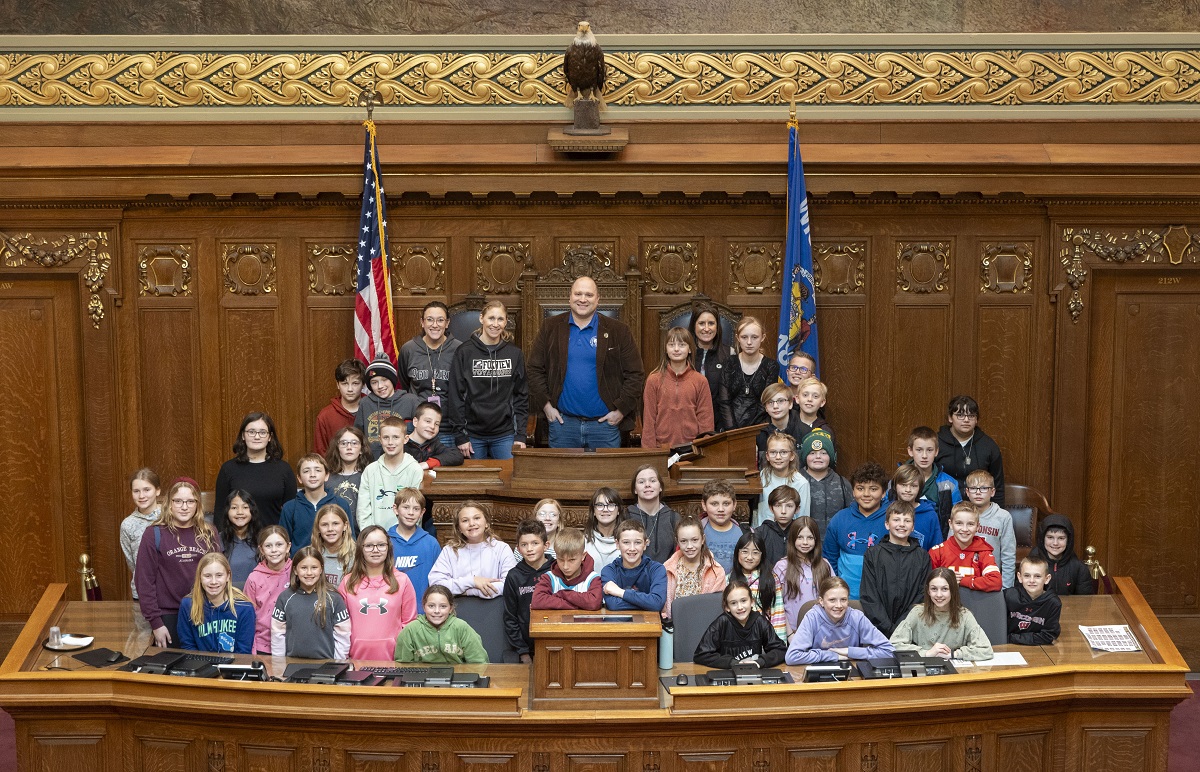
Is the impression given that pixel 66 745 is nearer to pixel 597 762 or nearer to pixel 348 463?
pixel 348 463

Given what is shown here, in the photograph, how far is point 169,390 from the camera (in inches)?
421

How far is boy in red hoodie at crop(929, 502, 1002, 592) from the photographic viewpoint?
7.87 metres

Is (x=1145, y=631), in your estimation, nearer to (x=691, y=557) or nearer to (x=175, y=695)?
(x=691, y=557)

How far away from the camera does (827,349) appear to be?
1071cm

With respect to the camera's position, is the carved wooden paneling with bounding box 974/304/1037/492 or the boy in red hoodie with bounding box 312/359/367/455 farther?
the carved wooden paneling with bounding box 974/304/1037/492

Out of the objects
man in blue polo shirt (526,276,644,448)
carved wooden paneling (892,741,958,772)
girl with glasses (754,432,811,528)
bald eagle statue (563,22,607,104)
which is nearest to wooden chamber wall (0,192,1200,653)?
bald eagle statue (563,22,607,104)

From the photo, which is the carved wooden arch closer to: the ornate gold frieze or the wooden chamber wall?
the wooden chamber wall

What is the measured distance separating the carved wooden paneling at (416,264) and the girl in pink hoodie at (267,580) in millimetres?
3251

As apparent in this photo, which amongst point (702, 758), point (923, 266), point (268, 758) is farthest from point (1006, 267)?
point (268, 758)

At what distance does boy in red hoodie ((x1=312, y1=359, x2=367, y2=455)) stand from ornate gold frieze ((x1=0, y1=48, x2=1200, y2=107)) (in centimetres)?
243

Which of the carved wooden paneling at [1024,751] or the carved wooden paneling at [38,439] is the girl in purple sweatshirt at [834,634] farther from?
the carved wooden paneling at [38,439]

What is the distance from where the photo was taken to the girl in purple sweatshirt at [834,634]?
7.32 m

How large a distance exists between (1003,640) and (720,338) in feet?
10.9

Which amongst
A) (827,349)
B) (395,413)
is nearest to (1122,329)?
(827,349)
